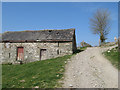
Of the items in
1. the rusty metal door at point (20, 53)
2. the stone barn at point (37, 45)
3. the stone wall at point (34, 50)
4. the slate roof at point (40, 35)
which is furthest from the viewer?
the rusty metal door at point (20, 53)

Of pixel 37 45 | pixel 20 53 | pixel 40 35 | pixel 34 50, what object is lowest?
pixel 20 53

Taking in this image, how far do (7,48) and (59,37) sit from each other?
28.6 ft

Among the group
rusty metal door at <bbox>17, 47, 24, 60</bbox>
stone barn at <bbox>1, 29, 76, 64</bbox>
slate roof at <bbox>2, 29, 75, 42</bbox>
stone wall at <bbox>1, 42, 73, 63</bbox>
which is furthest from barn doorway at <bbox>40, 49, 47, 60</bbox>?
rusty metal door at <bbox>17, 47, 24, 60</bbox>

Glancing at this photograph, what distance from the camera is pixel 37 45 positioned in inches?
798

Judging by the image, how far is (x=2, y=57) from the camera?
2186 cm

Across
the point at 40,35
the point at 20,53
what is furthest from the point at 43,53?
the point at 20,53

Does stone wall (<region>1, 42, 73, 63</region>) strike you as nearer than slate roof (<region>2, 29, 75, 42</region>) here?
Yes

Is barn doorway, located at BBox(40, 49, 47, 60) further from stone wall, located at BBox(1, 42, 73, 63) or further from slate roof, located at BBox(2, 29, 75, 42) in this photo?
slate roof, located at BBox(2, 29, 75, 42)

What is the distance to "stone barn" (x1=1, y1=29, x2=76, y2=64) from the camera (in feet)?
63.8

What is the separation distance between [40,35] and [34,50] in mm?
2689

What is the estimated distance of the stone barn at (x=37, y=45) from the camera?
765 inches

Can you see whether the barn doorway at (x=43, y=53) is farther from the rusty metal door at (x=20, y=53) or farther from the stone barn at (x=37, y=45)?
the rusty metal door at (x=20, y=53)

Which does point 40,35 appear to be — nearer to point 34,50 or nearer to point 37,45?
point 37,45

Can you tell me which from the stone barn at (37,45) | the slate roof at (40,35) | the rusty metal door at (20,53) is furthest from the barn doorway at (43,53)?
the rusty metal door at (20,53)
